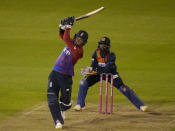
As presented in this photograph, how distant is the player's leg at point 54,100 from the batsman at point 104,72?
3.90ft

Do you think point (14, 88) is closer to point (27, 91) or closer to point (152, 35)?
point (27, 91)

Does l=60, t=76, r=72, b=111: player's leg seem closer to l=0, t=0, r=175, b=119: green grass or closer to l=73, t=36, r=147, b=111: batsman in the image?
l=73, t=36, r=147, b=111: batsman

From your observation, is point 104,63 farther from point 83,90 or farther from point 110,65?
point 83,90

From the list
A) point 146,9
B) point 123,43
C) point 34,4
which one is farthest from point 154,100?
point 34,4

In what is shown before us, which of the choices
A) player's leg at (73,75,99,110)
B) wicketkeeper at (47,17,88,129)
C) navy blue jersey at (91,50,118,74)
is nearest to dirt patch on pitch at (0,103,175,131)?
player's leg at (73,75,99,110)

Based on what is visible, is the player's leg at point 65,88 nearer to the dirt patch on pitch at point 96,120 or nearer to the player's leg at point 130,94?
the dirt patch on pitch at point 96,120

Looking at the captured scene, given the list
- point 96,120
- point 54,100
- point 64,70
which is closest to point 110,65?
point 96,120

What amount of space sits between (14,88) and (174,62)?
6303mm

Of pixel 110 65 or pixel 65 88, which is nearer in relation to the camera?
pixel 65 88

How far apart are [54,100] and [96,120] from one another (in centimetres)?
122

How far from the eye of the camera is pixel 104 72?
38.4 feet

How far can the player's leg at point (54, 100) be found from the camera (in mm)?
10469

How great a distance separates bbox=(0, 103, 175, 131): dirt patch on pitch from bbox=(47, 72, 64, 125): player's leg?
262 mm

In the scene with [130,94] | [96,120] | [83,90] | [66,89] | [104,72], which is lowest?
[96,120]
